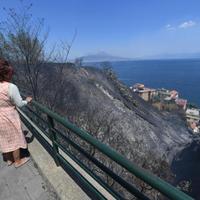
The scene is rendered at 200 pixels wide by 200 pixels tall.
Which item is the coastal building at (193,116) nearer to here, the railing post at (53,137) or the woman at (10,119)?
the railing post at (53,137)

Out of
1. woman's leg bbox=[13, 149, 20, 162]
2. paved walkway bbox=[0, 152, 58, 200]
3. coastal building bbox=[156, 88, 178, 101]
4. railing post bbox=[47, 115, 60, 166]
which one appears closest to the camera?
paved walkway bbox=[0, 152, 58, 200]

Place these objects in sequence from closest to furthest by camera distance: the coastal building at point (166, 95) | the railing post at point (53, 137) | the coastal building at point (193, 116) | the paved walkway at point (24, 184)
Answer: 1. the paved walkway at point (24, 184)
2. the railing post at point (53, 137)
3. the coastal building at point (166, 95)
4. the coastal building at point (193, 116)

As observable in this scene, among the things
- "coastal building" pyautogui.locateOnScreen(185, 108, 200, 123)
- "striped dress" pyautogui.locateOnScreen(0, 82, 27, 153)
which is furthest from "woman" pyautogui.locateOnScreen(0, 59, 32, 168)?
"coastal building" pyautogui.locateOnScreen(185, 108, 200, 123)

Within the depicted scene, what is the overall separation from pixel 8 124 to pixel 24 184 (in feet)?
3.01

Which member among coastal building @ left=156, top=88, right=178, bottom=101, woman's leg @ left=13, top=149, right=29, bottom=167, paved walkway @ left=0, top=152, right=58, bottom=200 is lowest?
coastal building @ left=156, top=88, right=178, bottom=101

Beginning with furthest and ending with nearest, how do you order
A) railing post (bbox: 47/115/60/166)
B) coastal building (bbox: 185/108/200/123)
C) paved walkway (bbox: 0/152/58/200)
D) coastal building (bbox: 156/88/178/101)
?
1. coastal building (bbox: 185/108/200/123)
2. coastal building (bbox: 156/88/178/101)
3. railing post (bbox: 47/115/60/166)
4. paved walkway (bbox: 0/152/58/200)

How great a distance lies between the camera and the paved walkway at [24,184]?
351 centimetres

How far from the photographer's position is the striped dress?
142 inches

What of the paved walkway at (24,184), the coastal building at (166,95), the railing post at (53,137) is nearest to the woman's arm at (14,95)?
the railing post at (53,137)

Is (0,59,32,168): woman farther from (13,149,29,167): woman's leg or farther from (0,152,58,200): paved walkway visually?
(0,152,58,200): paved walkway

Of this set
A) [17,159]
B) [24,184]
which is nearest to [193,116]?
[17,159]

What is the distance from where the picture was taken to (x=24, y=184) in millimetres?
3807

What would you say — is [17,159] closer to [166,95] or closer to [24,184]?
[24,184]

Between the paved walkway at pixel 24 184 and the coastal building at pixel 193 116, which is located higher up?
the paved walkway at pixel 24 184
